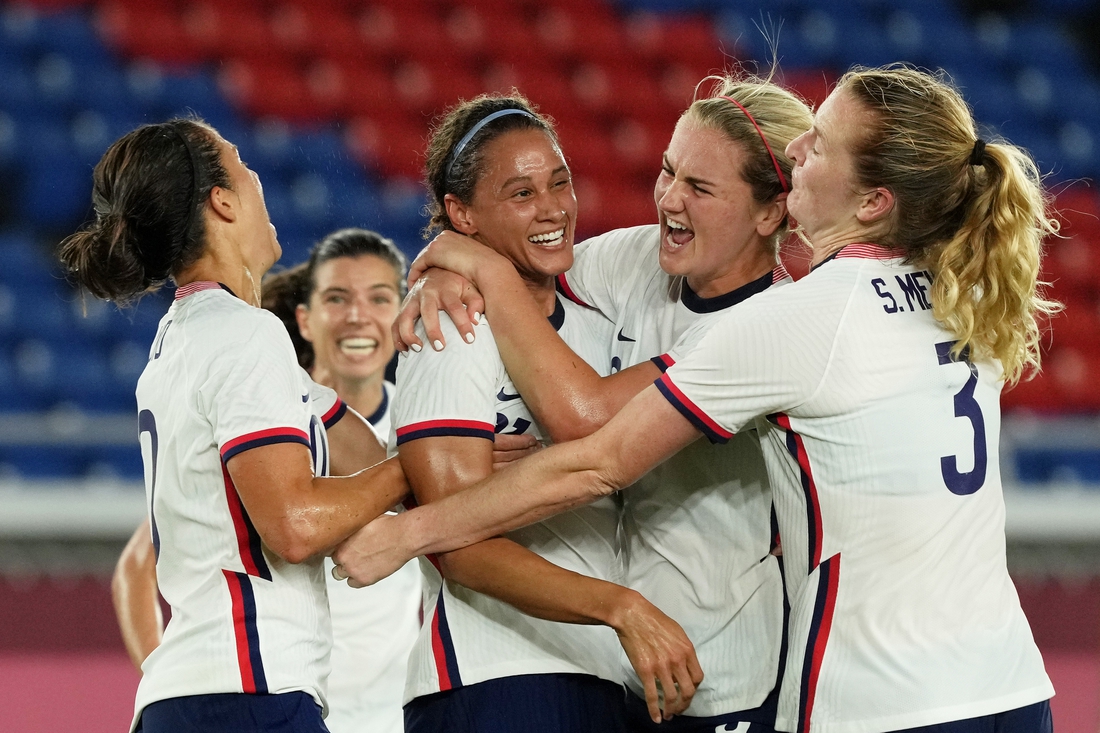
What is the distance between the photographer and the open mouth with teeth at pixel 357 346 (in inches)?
154

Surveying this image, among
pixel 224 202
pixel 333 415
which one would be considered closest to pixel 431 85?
pixel 333 415

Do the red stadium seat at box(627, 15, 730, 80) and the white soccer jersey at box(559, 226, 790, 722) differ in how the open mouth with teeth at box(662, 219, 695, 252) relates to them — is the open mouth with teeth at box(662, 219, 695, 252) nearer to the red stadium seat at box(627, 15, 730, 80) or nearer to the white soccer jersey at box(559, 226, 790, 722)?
the white soccer jersey at box(559, 226, 790, 722)

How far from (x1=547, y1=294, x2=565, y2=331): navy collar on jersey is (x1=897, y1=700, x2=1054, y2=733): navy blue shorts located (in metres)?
1.18

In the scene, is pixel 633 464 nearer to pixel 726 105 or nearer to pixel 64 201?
pixel 726 105

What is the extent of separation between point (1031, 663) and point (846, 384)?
62 cm

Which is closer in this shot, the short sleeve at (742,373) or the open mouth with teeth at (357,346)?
the short sleeve at (742,373)

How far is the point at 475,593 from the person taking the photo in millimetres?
2492

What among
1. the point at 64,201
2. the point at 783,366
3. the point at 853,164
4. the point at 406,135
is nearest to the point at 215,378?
the point at 783,366

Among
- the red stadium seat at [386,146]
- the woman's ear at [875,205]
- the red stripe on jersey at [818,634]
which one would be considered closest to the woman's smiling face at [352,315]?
the woman's ear at [875,205]

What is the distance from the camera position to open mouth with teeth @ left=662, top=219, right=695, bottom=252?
2773mm

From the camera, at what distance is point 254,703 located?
2230 millimetres

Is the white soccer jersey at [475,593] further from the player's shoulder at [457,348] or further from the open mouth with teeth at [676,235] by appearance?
the open mouth with teeth at [676,235]

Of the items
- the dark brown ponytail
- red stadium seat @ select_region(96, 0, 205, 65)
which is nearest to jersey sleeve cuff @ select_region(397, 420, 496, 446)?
the dark brown ponytail

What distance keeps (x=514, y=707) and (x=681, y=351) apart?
81 cm
